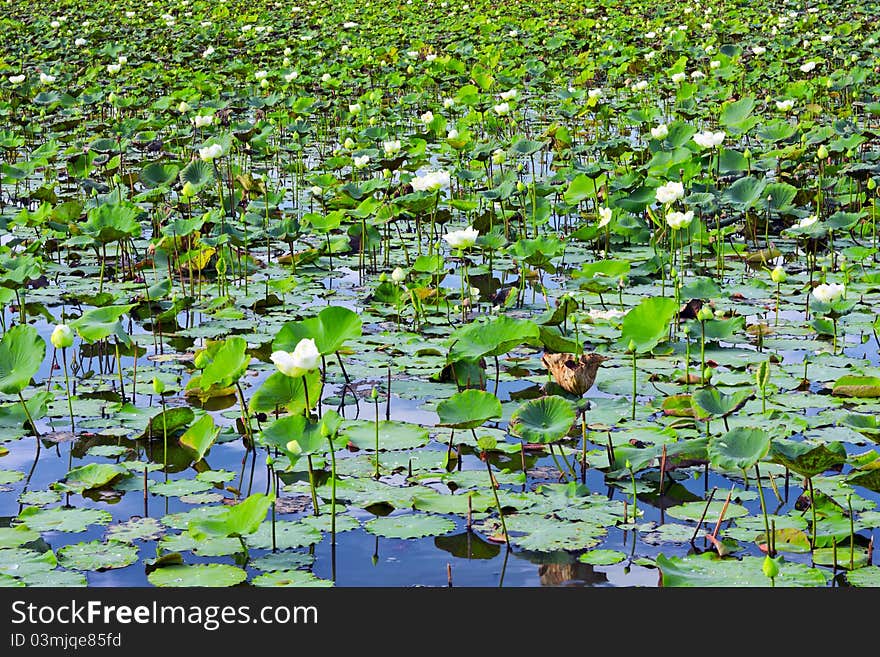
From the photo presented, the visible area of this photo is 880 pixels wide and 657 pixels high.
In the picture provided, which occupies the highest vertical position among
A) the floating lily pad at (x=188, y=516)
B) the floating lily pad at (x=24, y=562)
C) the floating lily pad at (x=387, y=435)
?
the floating lily pad at (x=387, y=435)

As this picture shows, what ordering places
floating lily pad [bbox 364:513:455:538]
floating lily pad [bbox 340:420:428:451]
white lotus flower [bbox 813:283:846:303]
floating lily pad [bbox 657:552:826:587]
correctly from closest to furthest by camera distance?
floating lily pad [bbox 657:552:826:587] < floating lily pad [bbox 364:513:455:538] < floating lily pad [bbox 340:420:428:451] < white lotus flower [bbox 813:283:846:303]

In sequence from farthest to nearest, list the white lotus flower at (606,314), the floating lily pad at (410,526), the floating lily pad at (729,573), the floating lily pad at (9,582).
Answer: the white lotus flower at (606,314) < the floating lily pad at (410,526) < the floating lily pad at (9,582) < the floating lily pad at (729,573)

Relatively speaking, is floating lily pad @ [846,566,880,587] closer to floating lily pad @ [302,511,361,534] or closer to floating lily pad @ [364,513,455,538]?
floating lily pad @ [364,513,455,538]

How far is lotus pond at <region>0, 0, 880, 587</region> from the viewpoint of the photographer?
2.67 meters

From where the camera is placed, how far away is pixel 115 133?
7949 mm

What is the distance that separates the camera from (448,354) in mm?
3369

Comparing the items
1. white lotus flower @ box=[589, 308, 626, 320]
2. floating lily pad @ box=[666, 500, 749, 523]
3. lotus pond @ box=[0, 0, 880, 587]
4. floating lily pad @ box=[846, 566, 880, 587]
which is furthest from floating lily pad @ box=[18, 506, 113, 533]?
white lotus flower @ box=[589, 308, 626, 320]

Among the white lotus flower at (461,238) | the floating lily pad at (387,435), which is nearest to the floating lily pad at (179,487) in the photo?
the floating lily pad at (387,435)

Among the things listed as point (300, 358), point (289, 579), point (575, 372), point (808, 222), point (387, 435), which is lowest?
point (289, 579)

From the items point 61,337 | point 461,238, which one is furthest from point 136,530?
point 461,238

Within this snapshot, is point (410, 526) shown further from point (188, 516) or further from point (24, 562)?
point (24, 562)

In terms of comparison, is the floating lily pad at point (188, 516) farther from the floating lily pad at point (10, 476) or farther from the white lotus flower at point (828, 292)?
the white lotus flower at point (828, 292)

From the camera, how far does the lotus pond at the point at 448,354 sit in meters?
2.67

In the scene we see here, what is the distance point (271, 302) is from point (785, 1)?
9605 millimetres
